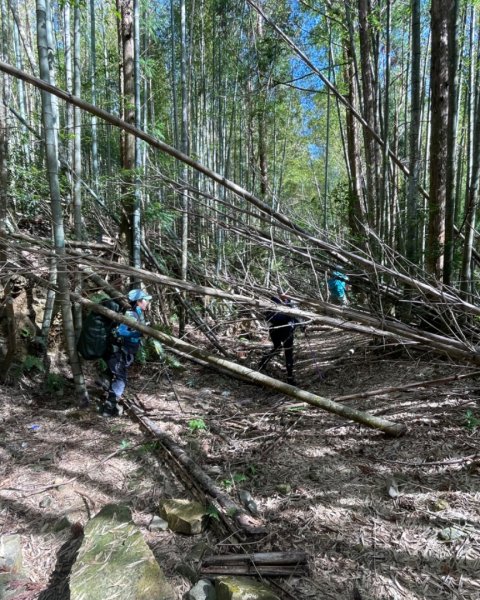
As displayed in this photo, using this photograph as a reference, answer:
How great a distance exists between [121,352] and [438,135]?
4.24 m

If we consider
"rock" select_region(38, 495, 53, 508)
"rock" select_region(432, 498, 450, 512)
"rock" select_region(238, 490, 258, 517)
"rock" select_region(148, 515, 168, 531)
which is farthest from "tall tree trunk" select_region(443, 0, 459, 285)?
"rock" select_region(38, 495, 53, 508)

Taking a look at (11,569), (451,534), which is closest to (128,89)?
(11,569)

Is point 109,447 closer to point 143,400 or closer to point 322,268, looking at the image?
point 143,400

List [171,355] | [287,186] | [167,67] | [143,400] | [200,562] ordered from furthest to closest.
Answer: [287,186], [167,67], [171,355], [143,400], [200,562]

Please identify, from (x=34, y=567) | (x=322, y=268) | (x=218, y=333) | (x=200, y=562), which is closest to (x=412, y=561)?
(x=200, y=562)

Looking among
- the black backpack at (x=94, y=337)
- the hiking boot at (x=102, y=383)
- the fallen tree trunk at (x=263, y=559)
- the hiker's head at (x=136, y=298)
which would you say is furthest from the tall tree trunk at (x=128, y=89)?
the fallen tree trunk at (x=263, y=559)

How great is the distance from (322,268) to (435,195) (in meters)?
1.89

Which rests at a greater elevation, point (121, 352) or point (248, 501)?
point (121, 352)

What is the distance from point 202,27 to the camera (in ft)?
24.9

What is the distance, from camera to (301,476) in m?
2.69

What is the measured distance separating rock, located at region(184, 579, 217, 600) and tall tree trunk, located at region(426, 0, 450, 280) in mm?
3786

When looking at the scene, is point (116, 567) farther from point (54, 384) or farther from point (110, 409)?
point (54, 384)

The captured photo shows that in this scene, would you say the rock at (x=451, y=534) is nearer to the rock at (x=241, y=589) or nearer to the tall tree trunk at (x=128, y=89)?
the rock at (x=241, y=589)

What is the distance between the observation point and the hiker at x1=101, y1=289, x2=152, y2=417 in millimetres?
3904
